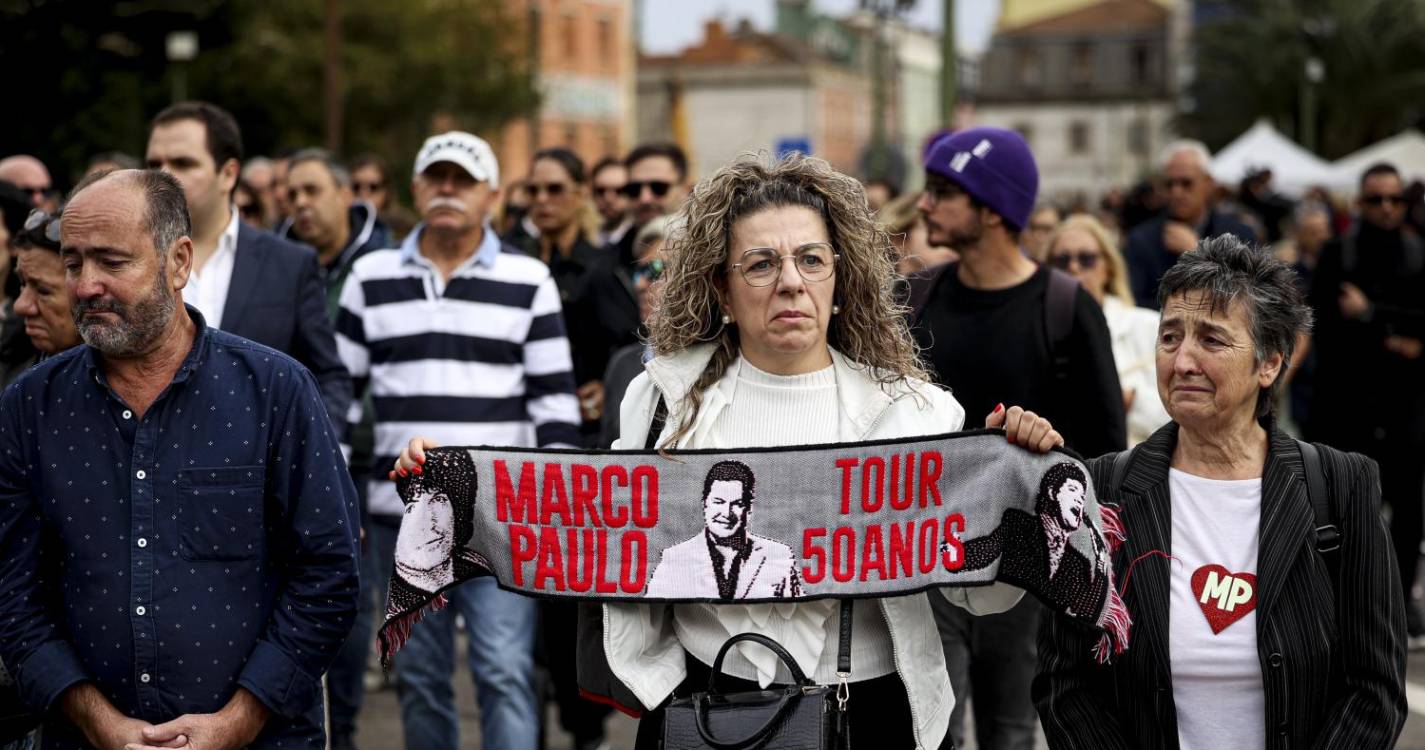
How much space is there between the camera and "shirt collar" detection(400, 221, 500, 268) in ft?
21.5

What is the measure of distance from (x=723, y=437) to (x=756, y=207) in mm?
493

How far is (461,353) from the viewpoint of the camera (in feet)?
21.1

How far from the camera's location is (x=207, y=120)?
614cm

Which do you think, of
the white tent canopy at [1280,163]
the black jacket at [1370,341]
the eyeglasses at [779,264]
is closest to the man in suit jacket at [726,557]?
the eyeglasses at [779,264]

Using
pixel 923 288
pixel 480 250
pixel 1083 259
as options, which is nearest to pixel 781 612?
pixel 923 288

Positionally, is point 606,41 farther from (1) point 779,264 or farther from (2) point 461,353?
(1) point 779,264

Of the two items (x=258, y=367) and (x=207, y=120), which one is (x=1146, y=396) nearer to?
(x=207, y=120)

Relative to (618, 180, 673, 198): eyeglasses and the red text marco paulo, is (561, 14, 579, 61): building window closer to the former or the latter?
(618, 180, 673, 198): eyeglasses

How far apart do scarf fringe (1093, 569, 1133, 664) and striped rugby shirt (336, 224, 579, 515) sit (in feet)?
9.15

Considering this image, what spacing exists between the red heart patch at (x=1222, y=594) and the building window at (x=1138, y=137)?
122962mm

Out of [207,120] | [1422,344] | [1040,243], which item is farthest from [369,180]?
[1422,344]

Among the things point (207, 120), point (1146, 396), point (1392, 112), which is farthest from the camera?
point (1392, 112)

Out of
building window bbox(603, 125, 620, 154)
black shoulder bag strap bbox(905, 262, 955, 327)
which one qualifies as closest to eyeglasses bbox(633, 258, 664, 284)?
black shoulder bag strap bbox(905, 262, 955, 327)

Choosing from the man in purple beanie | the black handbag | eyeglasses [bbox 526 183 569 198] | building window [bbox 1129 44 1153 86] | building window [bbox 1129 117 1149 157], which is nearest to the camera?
the black handbag
